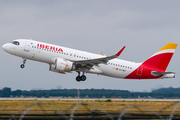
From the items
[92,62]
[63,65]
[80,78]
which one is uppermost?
[92,62]

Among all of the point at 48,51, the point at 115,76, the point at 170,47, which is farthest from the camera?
the point at 170,47

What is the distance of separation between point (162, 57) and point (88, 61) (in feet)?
43.8

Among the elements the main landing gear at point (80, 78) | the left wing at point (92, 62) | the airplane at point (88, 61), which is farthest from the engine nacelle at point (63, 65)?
the main landing gear at point (80, 78)

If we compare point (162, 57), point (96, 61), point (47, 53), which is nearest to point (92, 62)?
point (96, 61)

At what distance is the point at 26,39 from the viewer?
4034 cm

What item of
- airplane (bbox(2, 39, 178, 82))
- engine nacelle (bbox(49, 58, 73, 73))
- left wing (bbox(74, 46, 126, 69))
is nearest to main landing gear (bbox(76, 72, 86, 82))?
airplane (bbox(2, 39, 178, 82))

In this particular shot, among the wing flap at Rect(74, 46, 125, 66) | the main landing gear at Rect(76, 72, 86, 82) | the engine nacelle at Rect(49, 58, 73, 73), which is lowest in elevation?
the main landing gear at Rect(76, 72, 86, 82)

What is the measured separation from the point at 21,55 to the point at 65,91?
867 inches

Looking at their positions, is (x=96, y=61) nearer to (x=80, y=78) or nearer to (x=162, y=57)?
(x=80, y=78)

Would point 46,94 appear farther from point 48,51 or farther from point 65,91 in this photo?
point 48,51

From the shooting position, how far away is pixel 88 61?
40219 mm

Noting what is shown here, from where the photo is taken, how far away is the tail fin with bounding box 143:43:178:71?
150ft

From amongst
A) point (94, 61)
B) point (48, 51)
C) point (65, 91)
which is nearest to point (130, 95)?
point (65, 91)

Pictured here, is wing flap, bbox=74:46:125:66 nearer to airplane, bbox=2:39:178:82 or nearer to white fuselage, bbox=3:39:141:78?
airplane, bbox=2:39:178:82
